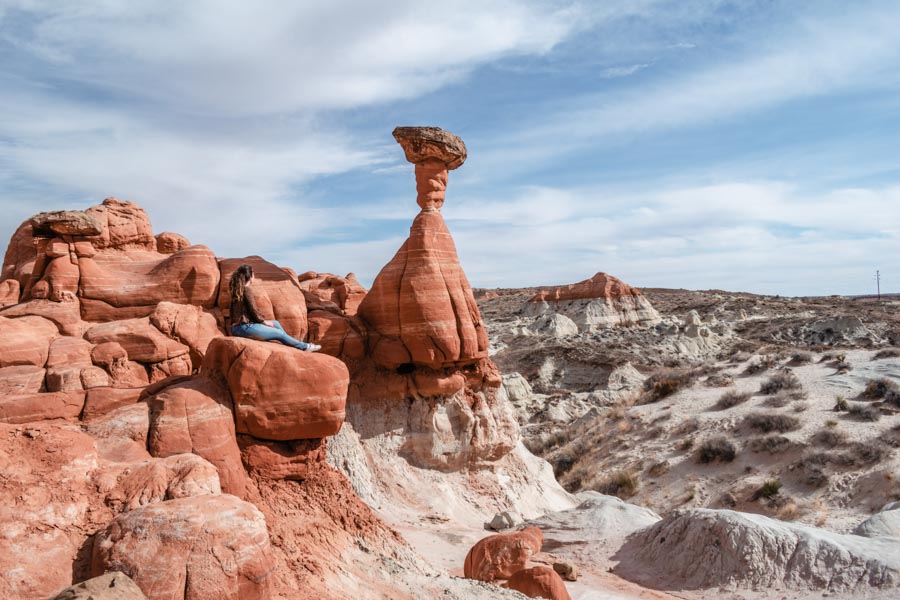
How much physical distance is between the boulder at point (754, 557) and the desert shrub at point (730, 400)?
11234 mm

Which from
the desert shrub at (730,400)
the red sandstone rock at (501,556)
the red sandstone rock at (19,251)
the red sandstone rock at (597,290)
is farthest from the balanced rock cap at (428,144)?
the red sandstone rock at (597,290)

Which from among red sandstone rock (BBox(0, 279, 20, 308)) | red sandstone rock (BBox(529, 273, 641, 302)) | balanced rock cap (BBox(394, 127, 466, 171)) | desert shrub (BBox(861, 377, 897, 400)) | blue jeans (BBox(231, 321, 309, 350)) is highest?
balanced rock cap (BBox(394, 127, 466, 171))

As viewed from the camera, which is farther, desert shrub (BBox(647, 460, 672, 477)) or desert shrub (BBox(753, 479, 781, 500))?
desert shrub (BBox(647, 460, 672, 477))

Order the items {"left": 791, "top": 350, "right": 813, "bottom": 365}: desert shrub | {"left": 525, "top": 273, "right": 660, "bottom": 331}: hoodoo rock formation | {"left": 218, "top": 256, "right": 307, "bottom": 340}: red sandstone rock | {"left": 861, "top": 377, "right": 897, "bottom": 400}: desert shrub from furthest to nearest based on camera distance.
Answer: {"left": 525, "top": 273, "right": 660, "bottom": 331}: hoodoo rock formation, {"left": 791, "top": 350, "right": 813, "bottom": 365}: desert shrub, {"left": 861, "top": 377, "right": 897, "bottom": 400}: desert shrub, {"left": 218, "top": 256, "right": 307, "bottom": 340}: red sandstone rock

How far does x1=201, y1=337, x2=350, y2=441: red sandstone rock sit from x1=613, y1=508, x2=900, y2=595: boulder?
828 cm

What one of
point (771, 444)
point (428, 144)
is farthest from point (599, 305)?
point (428, 144)

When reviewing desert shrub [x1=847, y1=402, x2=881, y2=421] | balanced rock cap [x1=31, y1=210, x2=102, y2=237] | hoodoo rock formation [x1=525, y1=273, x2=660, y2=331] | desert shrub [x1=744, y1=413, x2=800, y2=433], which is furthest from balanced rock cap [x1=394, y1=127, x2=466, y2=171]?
hoodoo rock formation [x1=525, y1=273, x2=660, y2=331]

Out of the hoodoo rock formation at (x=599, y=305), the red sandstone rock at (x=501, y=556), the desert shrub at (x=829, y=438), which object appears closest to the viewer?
the red sandstone rock at (x=501, y=556)

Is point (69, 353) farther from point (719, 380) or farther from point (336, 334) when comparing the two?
point (719, 380)

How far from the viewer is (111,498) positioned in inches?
225

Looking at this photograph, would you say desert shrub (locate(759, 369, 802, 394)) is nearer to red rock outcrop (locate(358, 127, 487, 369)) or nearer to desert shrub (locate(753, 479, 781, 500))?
desert shrub (locate(753, 479, 781, 500))

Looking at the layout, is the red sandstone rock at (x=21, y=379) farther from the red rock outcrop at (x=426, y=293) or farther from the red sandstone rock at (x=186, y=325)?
the red rock outcrop at (x=426, y=293)

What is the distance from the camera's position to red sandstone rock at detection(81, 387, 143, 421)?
6887 millimetres

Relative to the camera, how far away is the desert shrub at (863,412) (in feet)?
66.9
